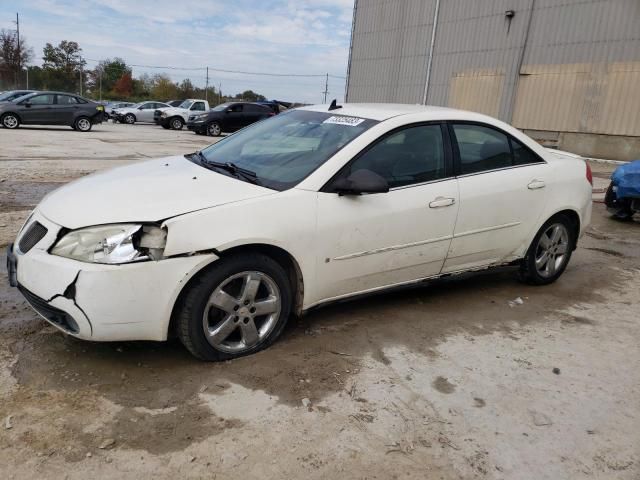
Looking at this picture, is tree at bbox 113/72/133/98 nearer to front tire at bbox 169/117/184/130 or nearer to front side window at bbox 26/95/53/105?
front tire at bbox 169/117/184/130

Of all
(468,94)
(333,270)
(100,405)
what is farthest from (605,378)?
(468,94)

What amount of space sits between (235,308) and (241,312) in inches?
1.9

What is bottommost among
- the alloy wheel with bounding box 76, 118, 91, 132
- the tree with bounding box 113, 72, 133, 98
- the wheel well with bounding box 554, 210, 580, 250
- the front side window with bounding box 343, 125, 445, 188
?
the alloy wheel with bounding box 76, 118, 91, 132

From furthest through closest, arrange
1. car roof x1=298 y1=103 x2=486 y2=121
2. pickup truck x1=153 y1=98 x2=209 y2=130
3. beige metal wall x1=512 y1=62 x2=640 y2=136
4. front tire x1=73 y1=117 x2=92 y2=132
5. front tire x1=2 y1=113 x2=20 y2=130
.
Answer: pickup truck x1=153 y1=98 x2=209 y2=130, front tire x1=73 y1=117 x2=92 y2=132, front tire x1=2 y1=113 x2=20 y2=130, beige metal wall x1=512 y1=62 x2=640 y2=136, car roof x1=298 y1=103 x2=486 y2=121

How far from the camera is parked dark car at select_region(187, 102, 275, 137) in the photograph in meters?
23.4

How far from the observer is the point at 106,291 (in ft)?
8.89

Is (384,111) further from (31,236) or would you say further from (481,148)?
(31,236)

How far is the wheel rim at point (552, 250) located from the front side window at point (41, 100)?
786 inches

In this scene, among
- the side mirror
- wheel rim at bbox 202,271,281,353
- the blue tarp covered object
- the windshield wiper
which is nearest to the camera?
wheel rim at bbox 202,271,281,353

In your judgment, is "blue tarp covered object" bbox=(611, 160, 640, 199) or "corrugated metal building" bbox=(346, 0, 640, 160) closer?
"blue tarp covered object" bbox=(611, 160, 640, 199)

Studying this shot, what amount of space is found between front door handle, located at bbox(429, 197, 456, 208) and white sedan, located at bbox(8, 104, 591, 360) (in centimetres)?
1

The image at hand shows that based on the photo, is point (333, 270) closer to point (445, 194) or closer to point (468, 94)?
point (445, 194)

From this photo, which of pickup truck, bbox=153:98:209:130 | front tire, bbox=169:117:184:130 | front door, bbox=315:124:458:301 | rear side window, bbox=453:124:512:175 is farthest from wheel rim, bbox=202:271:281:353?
front tire, bbox=169:117:184:130

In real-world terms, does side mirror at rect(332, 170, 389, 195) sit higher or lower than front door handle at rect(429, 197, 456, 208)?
higher
